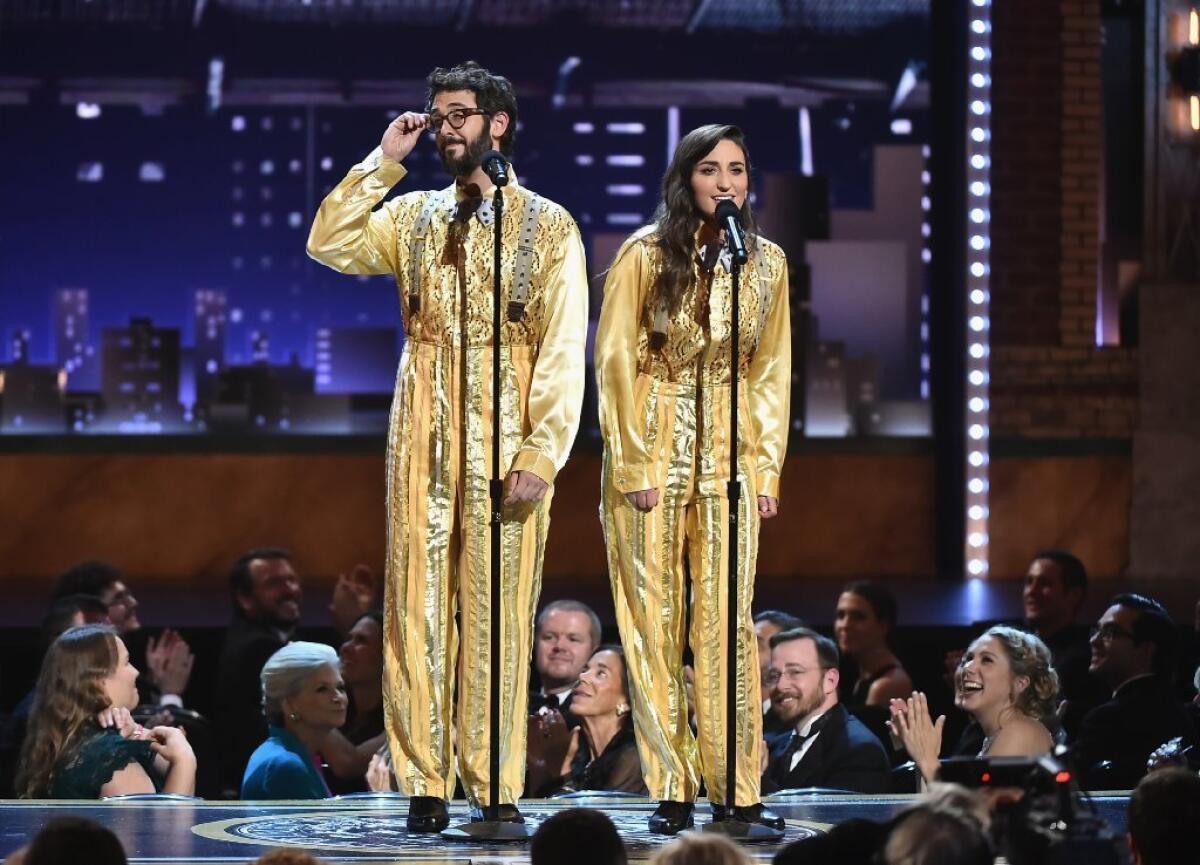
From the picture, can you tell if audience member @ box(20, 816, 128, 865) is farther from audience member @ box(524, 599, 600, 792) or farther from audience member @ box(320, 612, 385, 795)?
audience member @ box(320, 612, 385, 795)

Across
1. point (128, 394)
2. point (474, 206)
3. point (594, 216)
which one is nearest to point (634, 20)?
point (594, 216)

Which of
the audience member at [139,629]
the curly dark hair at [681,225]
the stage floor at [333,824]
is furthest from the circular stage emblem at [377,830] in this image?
the audience member at [139,629]

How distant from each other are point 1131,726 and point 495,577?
2.53m

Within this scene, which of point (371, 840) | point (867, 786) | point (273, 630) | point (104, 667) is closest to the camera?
point (371, 840)

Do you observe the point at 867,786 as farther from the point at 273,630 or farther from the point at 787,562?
the point at 787,562

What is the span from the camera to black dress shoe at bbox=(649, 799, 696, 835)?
16.2ft

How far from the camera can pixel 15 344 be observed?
1098cm

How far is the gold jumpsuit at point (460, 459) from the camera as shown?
4.92 meters

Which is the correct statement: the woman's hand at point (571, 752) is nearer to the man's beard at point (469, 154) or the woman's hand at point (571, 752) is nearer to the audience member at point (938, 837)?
the man's beard at point (469, 154)

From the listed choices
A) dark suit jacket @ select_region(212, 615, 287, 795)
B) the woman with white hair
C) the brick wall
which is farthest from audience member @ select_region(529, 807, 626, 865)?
the brick wall

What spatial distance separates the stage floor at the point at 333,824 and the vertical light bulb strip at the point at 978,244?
17.1 ft

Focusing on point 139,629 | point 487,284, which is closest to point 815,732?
point 487,284

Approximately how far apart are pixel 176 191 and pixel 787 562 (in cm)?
366

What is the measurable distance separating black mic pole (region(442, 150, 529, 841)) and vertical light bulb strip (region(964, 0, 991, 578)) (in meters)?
6.16
